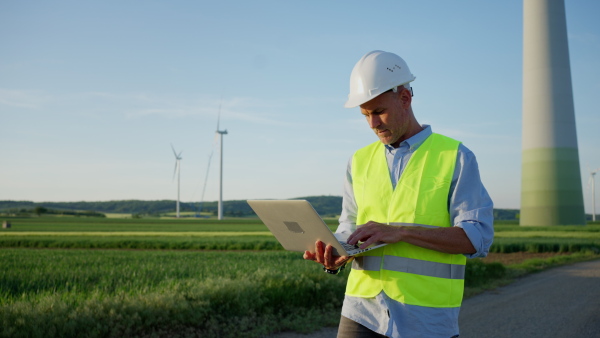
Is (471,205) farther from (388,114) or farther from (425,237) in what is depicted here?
(388,114)

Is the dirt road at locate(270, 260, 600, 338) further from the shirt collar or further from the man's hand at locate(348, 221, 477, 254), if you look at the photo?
the man's hand at locate(348, 221, 477, 254)

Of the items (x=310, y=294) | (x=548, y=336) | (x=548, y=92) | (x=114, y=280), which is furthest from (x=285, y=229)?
(x=548, y=92)

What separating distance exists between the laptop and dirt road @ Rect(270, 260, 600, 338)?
5277 millimetres

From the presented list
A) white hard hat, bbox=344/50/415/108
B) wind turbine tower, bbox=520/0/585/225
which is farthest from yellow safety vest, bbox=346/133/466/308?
wind turbine tower, bbox=520/0/585/225

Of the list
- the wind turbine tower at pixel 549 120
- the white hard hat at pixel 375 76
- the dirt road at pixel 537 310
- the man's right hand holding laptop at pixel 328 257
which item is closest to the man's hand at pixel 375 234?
the man's right hand holding laptop at pixel 328 257

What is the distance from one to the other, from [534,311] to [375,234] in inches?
342

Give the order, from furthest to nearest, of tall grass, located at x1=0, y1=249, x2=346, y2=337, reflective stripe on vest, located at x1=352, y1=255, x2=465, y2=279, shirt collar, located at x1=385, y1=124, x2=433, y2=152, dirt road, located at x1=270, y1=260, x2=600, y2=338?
dirt road, located at x1=270, y1=260, x2=600, y2=338, tall grass, located at x1=0, y1=249, x2=346, y2=337, shirt collar, located at x1=385, y1=124, x2=433, y2=152, reflective stripe on vest, located at x1=352, y1=255, x2=465, y2=279

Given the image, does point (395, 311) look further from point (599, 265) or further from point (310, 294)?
point (599, 265)

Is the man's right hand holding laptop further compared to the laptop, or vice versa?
the man's right hand holding laptop

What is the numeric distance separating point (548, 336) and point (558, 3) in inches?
1966

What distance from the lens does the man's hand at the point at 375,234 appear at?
8.91ft

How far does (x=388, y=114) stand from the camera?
9.69 ft

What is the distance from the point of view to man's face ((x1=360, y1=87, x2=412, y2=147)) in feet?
9.70

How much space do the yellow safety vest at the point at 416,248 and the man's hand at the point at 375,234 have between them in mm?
158
